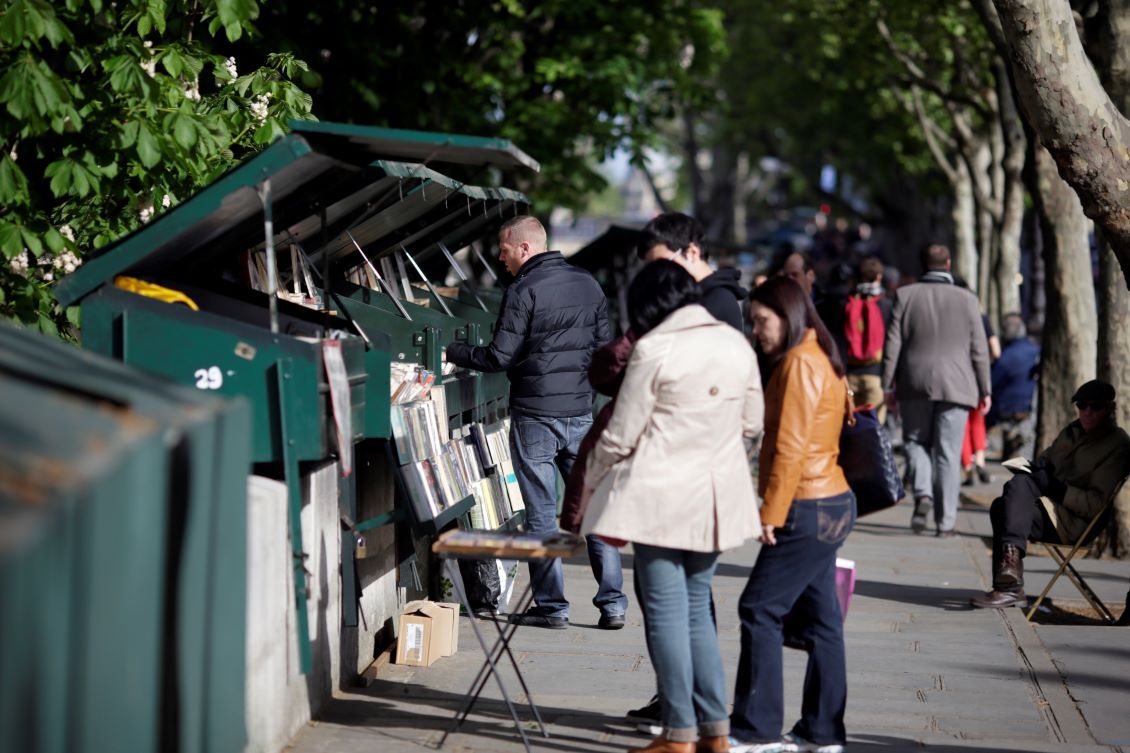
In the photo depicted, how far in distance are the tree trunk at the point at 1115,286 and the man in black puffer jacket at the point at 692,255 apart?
486 centimetres

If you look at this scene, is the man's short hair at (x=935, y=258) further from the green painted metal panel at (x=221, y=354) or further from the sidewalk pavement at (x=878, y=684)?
the green painted metal panel at (x=221, y=354)

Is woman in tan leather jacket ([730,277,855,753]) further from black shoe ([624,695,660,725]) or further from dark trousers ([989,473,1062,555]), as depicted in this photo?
dark trousers ([989,473,1062,555])

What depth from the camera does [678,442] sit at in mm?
5066

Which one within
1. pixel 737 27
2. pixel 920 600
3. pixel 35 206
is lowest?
pixel 920 600

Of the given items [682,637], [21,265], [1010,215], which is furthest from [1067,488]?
[1010,215]

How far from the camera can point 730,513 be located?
5.11 m

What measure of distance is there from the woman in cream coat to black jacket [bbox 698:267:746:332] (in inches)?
18.5

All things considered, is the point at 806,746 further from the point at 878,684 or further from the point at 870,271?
the point at 870,271

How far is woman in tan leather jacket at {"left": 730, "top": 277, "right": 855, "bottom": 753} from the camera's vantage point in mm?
5328

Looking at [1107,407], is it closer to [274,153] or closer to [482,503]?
[482,503]

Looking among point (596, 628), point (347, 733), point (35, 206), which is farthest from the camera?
point (596, 628)

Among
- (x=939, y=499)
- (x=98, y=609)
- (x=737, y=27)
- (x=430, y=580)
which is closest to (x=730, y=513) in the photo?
(x=98, y=609)

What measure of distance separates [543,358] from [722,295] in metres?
1.74

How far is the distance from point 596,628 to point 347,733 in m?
2.19
